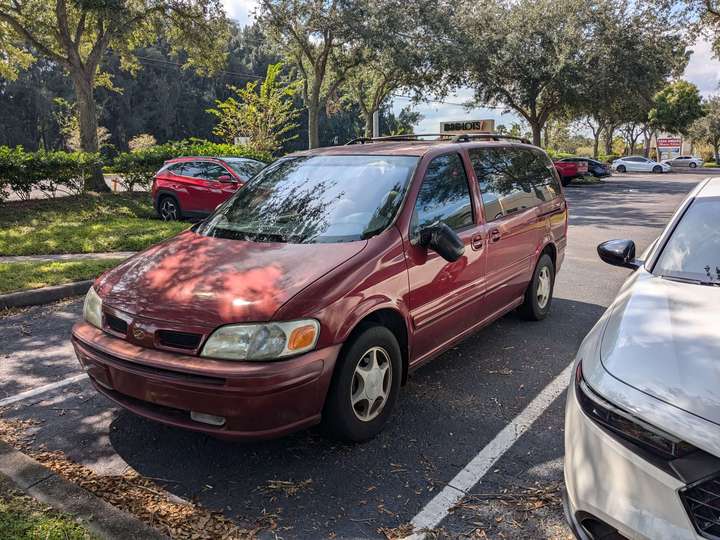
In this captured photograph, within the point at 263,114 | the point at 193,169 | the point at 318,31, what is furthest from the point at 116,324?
the point at 263,114

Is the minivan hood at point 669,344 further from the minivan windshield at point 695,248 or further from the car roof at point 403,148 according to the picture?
the car roof at point 403,148

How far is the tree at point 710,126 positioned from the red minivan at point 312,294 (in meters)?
71.0

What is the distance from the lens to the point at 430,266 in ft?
12.0

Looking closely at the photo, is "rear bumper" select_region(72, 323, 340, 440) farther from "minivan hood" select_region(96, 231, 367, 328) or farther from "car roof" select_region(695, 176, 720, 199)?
"car roof" select_region(695, 176, 720, 199)

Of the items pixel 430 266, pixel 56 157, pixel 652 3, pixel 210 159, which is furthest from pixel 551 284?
pixel 652 3

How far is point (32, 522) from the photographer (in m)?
2.43

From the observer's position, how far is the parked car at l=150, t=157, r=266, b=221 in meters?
12.2

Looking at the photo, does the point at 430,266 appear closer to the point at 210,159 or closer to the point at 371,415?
the point at 371,415

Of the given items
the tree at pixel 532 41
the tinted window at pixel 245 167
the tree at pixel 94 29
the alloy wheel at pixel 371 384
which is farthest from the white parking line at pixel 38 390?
the tree at pixel 532 41

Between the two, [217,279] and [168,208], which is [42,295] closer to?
[217,279]

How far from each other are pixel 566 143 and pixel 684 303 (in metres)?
81.8

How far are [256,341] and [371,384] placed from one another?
0.83 m

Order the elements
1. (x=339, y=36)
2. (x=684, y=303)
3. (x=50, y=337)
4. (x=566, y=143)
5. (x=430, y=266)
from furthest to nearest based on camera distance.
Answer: (x=566, y=143), (x=339, y=36), (x=50, y=337), (x=430, y=266), (x=684, y=303)

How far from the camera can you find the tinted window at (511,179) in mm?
4516
